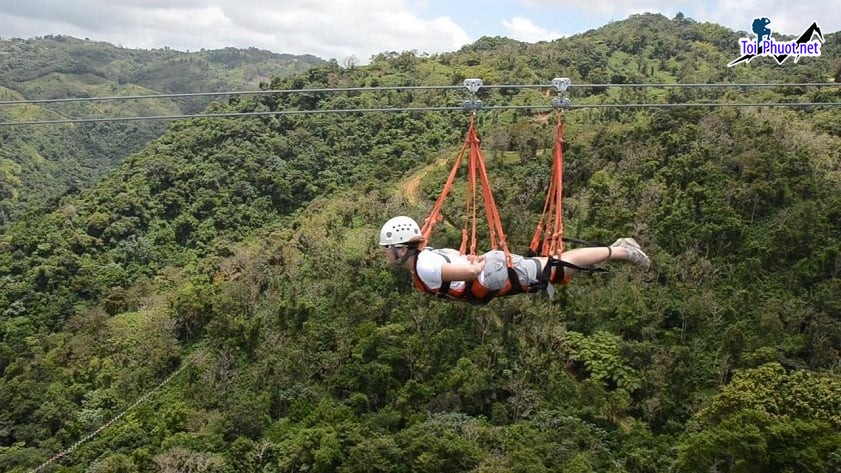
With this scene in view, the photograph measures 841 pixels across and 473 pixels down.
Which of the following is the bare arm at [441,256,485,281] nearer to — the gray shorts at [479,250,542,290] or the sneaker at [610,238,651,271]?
the gray shorts at [479,250,542,290]

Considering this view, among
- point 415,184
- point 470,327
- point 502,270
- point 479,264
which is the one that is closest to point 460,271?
point 479,264

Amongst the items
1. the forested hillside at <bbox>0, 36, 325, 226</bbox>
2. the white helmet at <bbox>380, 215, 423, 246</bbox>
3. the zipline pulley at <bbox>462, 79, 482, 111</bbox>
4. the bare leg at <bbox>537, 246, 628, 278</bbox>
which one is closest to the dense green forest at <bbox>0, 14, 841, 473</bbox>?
the bare leg at <bbox>537, 246, 628, 278</bbox>

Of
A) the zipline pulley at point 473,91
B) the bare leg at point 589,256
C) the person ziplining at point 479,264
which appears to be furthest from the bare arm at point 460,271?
the zipline pulley at point 473,91

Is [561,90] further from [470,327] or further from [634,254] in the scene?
[470,327]

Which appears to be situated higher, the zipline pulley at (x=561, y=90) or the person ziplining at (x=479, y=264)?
the zipline pulley at (x=561, y=90)

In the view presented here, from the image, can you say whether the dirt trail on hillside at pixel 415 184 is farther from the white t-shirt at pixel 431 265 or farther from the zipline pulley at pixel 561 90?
the white t-shirt at pixel 431 265

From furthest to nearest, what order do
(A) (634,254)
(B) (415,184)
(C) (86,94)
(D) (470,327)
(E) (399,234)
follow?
1. (C) (86,94)
2. (B) (415,184)
3. (D) (470,327)
4. (A) (634,254)
5. (E) (399,234)
